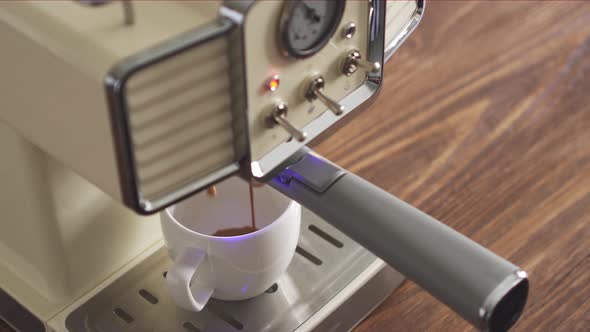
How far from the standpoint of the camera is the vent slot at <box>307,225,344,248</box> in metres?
0.53

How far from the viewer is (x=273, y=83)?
36cm

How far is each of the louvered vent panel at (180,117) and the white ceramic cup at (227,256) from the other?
0.35ft

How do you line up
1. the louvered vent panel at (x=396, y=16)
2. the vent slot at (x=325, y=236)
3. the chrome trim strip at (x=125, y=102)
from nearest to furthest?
the chrome trim strip at (x=125, y=102), the louvered vent panel at (x=396, y=16), the vent slot at (x=325, y=236)

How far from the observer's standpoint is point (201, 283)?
0.47 m

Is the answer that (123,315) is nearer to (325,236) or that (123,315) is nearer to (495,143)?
(325,236)

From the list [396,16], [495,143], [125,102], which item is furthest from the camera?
[495,143]

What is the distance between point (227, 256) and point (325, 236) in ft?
0.31

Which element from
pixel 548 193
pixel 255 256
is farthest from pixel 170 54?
pixel 548 193

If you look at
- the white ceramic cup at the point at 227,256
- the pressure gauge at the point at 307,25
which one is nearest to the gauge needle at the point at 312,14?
the pressure gauge at the point at 307,25

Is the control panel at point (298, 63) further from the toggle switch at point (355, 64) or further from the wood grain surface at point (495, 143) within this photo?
the wood grain surface at point (495, 143)

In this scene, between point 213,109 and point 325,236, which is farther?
point 325,236

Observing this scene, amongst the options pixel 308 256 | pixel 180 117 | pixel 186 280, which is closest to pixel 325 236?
pixel 308 256

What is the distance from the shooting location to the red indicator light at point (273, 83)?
1.16 ft

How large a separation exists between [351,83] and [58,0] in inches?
5.2
